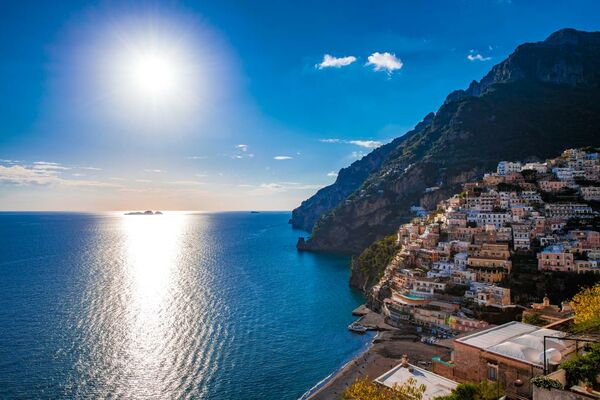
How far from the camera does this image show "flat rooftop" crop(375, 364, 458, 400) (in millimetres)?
31442

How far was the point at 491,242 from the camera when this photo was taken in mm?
78188

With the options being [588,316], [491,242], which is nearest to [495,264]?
[491,242]

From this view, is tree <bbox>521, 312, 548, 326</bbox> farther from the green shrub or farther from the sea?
the green shrub

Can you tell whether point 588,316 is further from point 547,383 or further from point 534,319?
point 547,383

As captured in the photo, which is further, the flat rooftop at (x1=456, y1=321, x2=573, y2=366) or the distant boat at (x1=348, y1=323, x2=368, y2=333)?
the distant boat at (x1=348, y1=323, x2=368, y2=333)

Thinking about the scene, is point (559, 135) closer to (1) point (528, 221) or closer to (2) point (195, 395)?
(1) point (528, 221)

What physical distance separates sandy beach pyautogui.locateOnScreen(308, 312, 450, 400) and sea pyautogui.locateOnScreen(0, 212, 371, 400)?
252 cm

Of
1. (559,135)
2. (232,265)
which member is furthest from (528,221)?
(559,135)

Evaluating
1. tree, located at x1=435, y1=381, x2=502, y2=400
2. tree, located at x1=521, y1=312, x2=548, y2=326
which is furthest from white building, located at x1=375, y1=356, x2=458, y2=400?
tree, located at x1=521, y1=312, x2=548, y2=326

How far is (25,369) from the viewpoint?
48.1 metres

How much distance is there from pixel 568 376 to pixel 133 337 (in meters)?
57.8

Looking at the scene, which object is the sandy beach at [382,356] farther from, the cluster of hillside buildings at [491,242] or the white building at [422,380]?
the white building at [422,380]

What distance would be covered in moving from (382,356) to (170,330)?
34.6 meters

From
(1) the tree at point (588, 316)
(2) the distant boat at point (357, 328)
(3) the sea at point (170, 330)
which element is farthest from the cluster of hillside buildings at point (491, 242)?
(3) the sea at point (170, 330)
